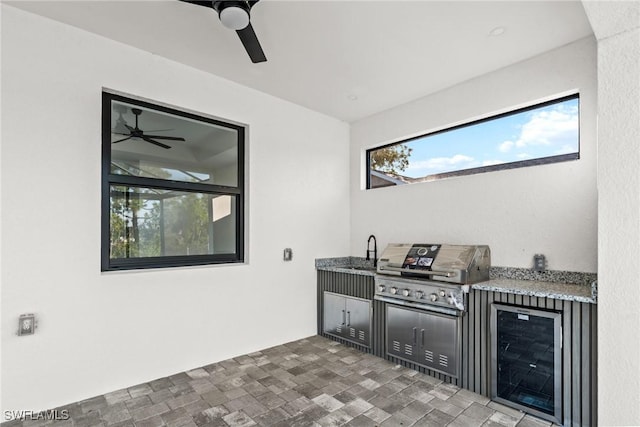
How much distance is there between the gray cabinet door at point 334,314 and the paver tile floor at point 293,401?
24.5 inches

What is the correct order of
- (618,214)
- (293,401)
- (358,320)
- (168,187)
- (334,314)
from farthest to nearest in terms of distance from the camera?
(334,314) < (358,320) < (168,187) < (293,401) < (618,214)

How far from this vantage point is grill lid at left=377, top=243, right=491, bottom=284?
285cm

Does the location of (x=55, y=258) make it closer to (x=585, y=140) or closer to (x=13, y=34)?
(x=13, y=34)

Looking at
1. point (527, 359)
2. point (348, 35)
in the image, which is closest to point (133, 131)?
point (348, 35)

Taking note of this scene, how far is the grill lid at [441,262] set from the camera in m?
2.85

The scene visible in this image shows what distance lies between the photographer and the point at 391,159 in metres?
4.31

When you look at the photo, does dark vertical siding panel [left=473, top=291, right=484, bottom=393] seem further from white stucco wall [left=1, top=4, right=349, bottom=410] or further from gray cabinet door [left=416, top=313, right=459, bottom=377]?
white stucco wall [left=1, top=4, right=349, bottom=410]

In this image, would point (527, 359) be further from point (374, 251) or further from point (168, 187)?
point (168, 187)

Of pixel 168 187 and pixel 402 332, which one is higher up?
pixel 168 187

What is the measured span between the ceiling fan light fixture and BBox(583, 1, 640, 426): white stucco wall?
1.77 meters

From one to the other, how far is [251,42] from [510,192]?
2553mm

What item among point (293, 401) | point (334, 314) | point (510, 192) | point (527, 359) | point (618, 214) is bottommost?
point (293, 401)

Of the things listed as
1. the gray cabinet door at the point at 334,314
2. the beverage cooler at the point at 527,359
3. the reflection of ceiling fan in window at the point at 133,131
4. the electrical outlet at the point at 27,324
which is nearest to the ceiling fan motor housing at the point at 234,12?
the reflection of ceiling fan in window at the point at 133,131

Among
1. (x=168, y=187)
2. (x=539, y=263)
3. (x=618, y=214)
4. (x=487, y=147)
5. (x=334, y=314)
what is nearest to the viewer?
(x=618, y=214)
